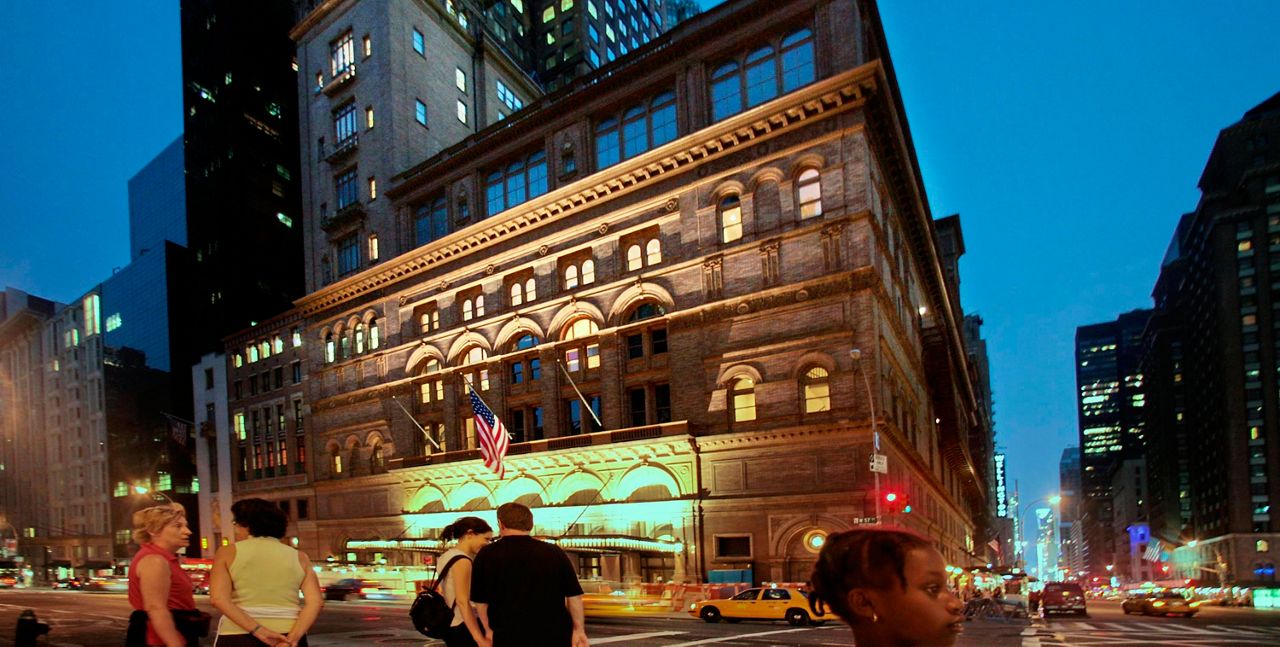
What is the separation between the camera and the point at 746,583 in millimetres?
33312

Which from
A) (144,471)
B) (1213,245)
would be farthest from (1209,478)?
(144,471)

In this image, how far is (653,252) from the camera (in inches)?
1585

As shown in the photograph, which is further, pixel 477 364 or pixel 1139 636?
pixel 477 364

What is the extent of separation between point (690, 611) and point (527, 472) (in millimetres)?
16278

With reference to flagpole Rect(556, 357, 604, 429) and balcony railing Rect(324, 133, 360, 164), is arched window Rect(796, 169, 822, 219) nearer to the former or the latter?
flagpole Rect(556, 357, 604, 429)

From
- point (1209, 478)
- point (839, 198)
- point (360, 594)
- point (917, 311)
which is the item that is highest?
point (839, 198)

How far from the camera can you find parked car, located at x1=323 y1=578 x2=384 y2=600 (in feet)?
125

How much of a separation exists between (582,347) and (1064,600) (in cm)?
2414

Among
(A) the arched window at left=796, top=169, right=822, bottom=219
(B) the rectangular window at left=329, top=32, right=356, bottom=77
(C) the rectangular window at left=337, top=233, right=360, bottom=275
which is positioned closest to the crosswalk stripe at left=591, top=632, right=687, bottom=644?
(A) the arched window at left=796, top=169, right=822, bottom=219

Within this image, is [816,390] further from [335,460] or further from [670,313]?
[335,460]

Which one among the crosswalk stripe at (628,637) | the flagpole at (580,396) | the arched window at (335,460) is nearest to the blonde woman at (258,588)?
the crosswalk stripe at (628,637)

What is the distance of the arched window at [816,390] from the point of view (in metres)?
34.0

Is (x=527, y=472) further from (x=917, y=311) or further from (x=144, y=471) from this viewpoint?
(x=144, y=471)

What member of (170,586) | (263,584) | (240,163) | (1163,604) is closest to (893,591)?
(263,584)
